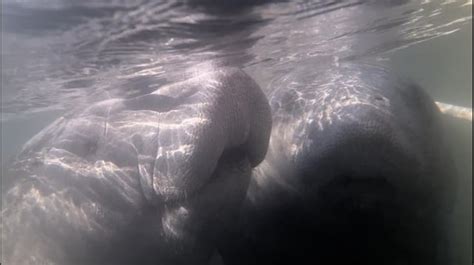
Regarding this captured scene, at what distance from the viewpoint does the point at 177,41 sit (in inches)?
334

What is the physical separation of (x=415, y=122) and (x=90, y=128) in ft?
13.8

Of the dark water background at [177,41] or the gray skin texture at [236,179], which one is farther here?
the dark water background at [177,41]

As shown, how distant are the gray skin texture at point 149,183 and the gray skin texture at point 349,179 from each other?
616 millimetres

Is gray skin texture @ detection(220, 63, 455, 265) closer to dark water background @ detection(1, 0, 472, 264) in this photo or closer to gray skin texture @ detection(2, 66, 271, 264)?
gray skin texture @ detection(2, 66, 271, 264)

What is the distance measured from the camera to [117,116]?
4.94 metres

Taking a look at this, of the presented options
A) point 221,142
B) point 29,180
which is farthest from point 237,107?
point 29,180

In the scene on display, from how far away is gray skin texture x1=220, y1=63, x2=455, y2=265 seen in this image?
395 cm

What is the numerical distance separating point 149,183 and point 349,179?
2.25 metres

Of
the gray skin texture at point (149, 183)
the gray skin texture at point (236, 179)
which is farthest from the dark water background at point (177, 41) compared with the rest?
the gray skin texture at point (149, 183)

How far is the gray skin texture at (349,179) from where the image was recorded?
13.0 ft

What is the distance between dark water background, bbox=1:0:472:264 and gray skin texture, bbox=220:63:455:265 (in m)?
1.12

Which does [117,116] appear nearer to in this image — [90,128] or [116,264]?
[90,128]

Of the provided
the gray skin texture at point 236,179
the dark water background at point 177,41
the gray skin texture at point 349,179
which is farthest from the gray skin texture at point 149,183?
the dark water background at point 177,41

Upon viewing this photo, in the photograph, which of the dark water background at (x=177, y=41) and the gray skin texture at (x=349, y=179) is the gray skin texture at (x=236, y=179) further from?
the dark water background at (x=177, y=41)
